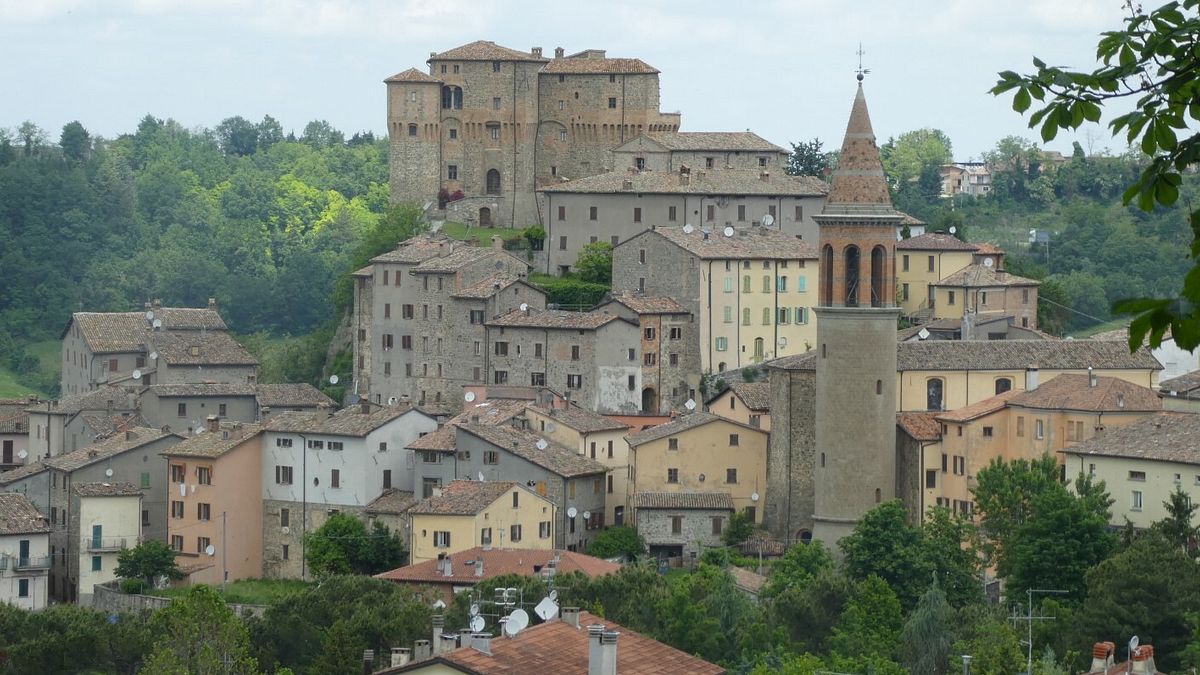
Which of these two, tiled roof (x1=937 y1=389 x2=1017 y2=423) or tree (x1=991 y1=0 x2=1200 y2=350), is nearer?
tree (x1=991 y1=0 x2=1200 y2=350)

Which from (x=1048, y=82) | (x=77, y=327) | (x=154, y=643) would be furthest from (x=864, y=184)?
(x=1048, y=82)

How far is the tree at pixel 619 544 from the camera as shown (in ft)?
184

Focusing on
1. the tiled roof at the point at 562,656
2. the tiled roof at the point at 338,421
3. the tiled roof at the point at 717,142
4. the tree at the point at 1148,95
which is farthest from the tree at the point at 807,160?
the tree at the point at 1148,95

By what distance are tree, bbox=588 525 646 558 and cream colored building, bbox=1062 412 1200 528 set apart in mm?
9584

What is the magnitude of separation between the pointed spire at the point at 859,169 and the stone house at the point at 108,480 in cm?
1829

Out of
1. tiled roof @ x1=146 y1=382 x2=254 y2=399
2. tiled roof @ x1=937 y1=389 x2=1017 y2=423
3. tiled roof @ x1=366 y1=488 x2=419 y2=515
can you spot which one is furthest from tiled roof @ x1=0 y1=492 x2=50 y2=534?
tiled roof @ x1=937 y1=389 x2=1017 y2=423

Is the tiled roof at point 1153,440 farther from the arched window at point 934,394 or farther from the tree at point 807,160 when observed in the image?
the tree at point 807,160

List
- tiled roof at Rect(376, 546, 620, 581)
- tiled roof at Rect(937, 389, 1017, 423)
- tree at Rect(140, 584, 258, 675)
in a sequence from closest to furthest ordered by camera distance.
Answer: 1. tree at Rect(140, 584, 258, 675)
2. tiled roof at Rect(376, 546, 620, 581)
3. tiled roof at Rect(937, 389, 1017, 423)

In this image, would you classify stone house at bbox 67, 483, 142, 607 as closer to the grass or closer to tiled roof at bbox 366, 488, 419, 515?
the grass

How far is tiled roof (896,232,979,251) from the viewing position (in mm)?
69062

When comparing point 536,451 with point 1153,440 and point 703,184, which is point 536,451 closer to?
point 1153,440

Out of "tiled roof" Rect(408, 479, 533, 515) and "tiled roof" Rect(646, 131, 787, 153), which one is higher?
"tiled roof" Rect(646, 131, 787, 153)

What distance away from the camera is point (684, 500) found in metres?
56.9

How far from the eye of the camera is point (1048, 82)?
10266 mm
